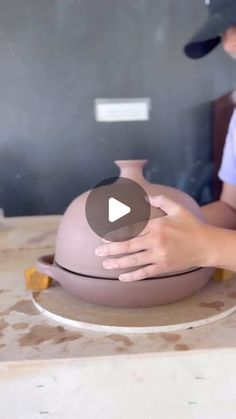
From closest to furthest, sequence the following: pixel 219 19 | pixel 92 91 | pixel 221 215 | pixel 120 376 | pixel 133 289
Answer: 1. pixel 120 376
2. pixel 133 289
3. pixel 219 19
4. pixel 221 215
5. pixel 92 91

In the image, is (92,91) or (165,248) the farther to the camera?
(92,91)

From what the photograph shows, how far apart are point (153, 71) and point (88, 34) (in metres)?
0.22

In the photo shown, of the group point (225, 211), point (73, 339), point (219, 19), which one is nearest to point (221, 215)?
point (225, 211)

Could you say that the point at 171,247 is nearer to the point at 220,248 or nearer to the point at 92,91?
the point at 220,248

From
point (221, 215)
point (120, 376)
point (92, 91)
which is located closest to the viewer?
point (120, 376)

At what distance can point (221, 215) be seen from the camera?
116cm

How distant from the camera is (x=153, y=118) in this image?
58.7 inches

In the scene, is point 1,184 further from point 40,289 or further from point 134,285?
point 134,285

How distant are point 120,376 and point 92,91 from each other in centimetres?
100

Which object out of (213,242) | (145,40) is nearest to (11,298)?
(213,242)

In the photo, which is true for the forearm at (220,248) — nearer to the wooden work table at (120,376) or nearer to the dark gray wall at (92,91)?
the wooden work table at (120,376)

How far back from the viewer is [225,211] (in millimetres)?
1184

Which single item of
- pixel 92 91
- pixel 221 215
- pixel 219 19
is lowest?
pixel 221 215

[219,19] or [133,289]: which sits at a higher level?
[219,19]
